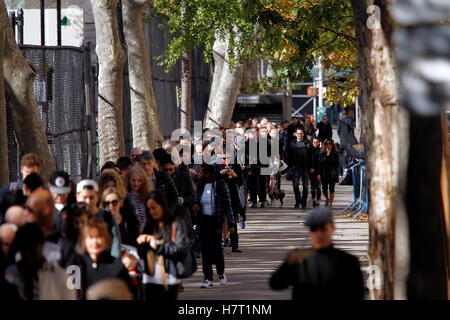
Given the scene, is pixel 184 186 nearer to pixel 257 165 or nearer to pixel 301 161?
pixel 301 161

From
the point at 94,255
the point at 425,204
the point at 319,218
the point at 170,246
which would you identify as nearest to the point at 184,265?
the point at 170,246

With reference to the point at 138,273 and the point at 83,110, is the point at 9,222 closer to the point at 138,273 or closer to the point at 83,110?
the point at 138,273

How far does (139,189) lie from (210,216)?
213 centimetres

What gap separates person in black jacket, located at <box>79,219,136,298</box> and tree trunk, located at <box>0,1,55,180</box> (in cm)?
529

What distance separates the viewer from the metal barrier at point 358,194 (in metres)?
22.0

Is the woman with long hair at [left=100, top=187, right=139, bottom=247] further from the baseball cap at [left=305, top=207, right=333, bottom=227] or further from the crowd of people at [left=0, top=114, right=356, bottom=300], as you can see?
the baseball cap at [left=305, top=207, right=333, bottom=227]

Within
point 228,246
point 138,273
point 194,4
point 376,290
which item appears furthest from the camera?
point 194,4

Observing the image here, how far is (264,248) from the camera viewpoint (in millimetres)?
17031

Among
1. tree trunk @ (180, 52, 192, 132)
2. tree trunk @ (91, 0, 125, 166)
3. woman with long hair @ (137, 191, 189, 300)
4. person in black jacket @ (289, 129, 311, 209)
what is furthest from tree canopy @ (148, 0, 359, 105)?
woman with long hair @ (137, 191, 189, 300)

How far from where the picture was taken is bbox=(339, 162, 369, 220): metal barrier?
865 inches

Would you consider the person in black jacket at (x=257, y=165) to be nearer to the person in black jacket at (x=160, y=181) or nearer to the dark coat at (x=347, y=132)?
the person in black jacket at (x=160, y=181)
